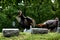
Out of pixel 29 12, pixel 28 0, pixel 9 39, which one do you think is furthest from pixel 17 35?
pixel 29 12

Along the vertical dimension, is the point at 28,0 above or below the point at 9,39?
above

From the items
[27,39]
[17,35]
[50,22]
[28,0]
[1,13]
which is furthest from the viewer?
[1,13]

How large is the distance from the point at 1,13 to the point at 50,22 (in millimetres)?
3747

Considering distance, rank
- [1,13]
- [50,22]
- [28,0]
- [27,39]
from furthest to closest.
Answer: [1,13], [50,22], [27,39], [28,0]

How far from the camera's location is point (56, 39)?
5156mm

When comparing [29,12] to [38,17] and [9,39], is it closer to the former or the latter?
[38,17]

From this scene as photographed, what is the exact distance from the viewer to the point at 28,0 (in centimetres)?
356

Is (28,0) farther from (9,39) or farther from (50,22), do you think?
(50,22)

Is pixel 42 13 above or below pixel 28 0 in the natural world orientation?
below

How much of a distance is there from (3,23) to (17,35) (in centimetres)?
552

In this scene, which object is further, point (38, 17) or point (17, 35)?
point (38, 17)

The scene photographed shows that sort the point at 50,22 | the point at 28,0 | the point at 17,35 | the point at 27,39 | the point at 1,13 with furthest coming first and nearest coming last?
the point at 1,13, the point at 50,22, the point at 17,35, the point at 27,39, the point at 28,0

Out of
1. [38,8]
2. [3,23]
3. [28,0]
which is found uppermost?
[28,0]

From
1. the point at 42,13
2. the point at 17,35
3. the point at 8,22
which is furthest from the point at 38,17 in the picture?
the point at 17,35
